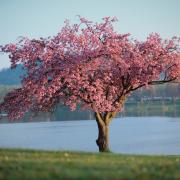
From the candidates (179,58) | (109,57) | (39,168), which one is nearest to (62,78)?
(109,57)

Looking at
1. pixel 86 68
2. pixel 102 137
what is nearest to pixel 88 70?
pixel 86 68

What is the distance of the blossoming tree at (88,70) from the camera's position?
35281 millimetres

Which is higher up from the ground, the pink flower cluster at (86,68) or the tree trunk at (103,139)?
the pink flower cluster at (86,68)

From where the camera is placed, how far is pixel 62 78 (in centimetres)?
3562

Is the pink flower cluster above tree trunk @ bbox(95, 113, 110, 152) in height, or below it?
above

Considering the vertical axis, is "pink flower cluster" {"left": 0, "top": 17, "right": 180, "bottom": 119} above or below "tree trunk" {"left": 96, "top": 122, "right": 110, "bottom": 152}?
above

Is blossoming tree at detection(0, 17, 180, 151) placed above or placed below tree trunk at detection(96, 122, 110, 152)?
above

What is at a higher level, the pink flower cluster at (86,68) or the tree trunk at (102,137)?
the pink flower cluster at (86,68)

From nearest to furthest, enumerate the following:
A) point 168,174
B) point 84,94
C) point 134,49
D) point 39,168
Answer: point 168,174 < point 39,168 < point 84,94 < point 134,49

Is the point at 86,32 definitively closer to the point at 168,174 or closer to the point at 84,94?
the point at 84,94

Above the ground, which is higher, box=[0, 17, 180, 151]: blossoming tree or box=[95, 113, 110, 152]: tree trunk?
box=[0, 17, 180, 151]: blossoming tree

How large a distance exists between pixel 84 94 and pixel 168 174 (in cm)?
2102

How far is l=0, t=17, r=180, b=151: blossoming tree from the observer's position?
116 ft

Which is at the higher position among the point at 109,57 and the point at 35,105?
the point at 109,57
